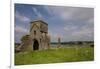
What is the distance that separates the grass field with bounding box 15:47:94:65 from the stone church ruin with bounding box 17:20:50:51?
7 cm

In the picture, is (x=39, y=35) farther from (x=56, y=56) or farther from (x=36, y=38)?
(x=56, y=56)

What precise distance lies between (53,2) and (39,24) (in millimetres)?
357

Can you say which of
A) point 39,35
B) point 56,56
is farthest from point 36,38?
point 56,56

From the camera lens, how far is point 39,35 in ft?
7.95

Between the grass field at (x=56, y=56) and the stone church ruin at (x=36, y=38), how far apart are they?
0.22 ft

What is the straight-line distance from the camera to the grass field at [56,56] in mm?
2362

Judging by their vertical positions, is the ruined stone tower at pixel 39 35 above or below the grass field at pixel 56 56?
above

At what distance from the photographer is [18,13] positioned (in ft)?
7.68

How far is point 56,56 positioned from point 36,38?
0.37m

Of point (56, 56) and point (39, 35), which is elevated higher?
point (39, 35)

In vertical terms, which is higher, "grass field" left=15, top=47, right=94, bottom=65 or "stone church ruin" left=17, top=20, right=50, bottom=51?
"stone church ruin" left=17, top=20, right=50, bottom=51

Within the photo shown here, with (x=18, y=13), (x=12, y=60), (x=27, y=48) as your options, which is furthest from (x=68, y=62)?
(x=18, y=13)

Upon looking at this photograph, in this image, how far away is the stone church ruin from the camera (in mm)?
Answer: 2378

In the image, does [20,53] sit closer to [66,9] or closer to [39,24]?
[39,24]
